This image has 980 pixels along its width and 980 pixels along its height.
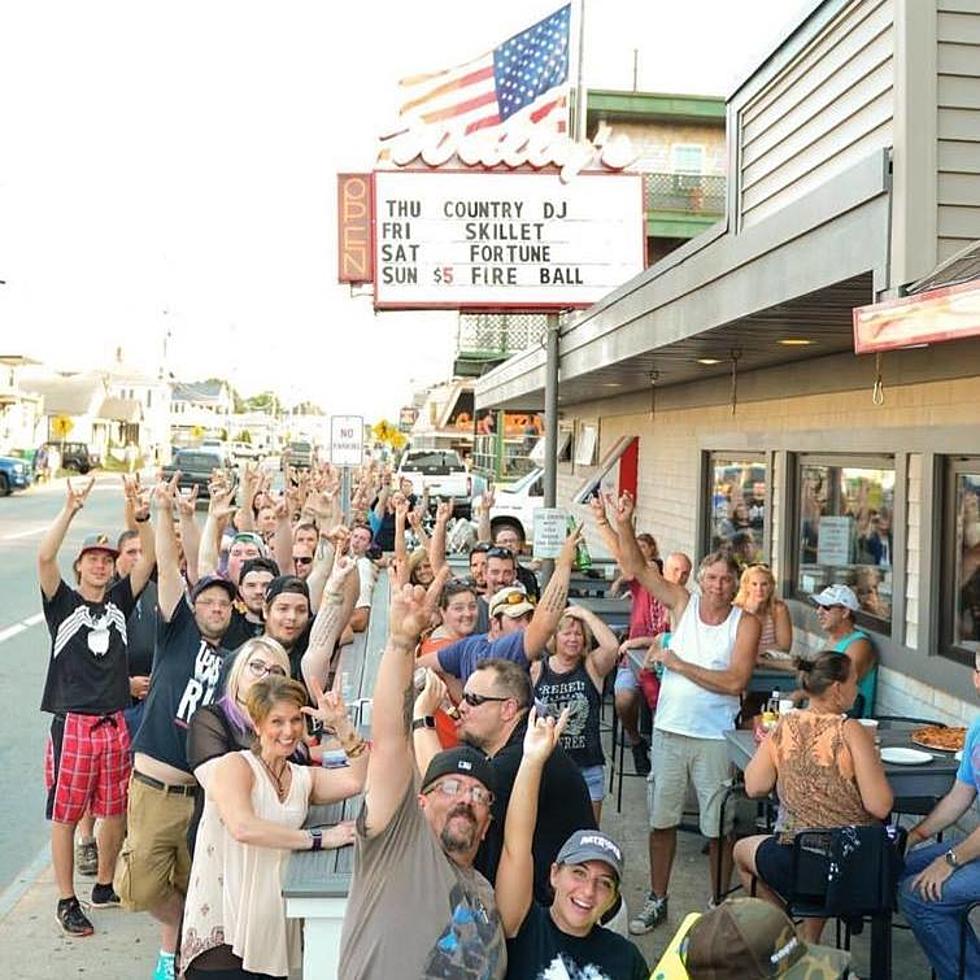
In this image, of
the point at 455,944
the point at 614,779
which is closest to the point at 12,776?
the point at 614,779

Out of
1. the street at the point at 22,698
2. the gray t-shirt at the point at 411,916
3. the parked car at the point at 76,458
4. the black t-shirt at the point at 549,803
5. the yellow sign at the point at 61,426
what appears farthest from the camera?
the yellow sign at the point at 61,426

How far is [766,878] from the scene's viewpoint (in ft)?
15.6

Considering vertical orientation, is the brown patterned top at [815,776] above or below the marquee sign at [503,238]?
below

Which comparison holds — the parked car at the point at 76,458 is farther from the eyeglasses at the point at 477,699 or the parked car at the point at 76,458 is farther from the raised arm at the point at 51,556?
the eyeglasses at the point at 477,699

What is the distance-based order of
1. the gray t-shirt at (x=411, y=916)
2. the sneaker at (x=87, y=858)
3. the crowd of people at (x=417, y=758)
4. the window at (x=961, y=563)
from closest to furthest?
1. the gray t-shirt at (x=411, y=916)
2. the crowd of people at (x=417, y=758)
3. the sneaker at (x=87, y=858)
4. the window at (x=961, y=563)

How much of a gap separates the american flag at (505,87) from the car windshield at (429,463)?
22752 millimetres

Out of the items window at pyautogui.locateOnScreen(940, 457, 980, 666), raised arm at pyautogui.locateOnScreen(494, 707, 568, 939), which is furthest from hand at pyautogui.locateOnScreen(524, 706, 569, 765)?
window at pyautogui.locateOnScreen(940, 457, 980, 666)

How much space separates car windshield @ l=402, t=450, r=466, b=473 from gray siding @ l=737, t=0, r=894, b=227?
2796 centimetres

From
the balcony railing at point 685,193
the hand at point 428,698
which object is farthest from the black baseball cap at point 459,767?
the balcony railing at point 685,193

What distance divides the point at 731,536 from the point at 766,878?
7.41 metres

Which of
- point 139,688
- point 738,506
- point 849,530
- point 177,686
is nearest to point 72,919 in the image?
point 139,688

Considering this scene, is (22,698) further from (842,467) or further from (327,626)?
(842,467)

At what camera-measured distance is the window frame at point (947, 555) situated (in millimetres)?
7172

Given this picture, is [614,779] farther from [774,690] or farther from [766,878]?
[766,878]
